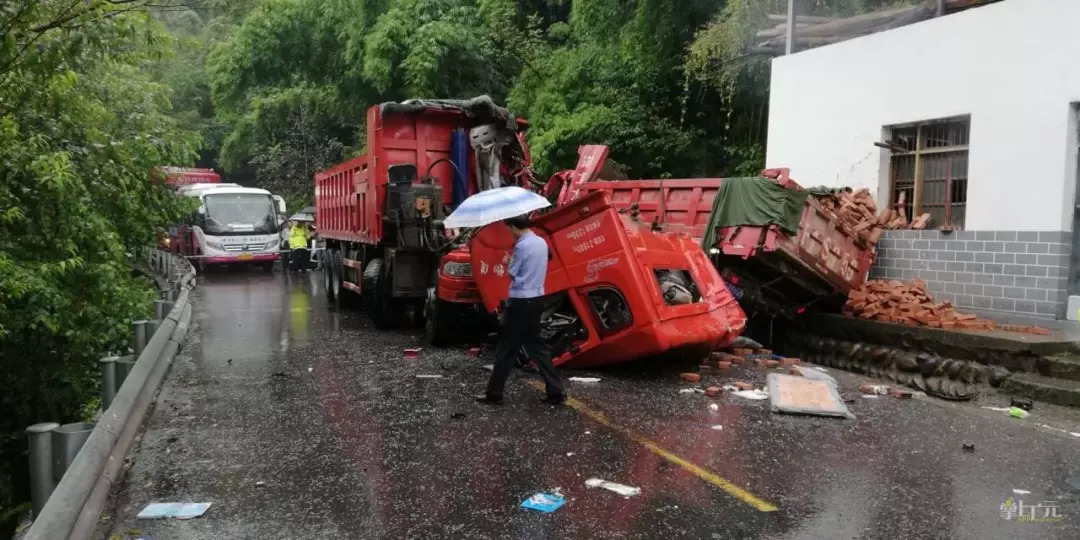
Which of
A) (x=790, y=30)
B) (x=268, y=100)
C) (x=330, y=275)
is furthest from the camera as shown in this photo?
(x=268, y=100)

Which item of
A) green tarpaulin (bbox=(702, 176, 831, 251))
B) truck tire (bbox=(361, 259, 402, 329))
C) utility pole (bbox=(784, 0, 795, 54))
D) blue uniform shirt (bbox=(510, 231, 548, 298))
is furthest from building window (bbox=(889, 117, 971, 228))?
truck tire (bbox=(361, 259, 402, 329))

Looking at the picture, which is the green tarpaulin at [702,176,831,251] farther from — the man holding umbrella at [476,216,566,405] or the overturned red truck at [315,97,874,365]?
the man holding umbrella at [476,216,566,405]

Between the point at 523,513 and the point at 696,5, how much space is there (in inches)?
629

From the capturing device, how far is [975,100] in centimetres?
1102

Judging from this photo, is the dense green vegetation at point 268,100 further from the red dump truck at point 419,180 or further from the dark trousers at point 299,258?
the dark trousers at point 299,258

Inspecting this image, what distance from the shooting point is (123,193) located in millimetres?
10555

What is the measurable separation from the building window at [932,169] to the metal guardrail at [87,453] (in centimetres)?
1005

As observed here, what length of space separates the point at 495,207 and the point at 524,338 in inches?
46.7

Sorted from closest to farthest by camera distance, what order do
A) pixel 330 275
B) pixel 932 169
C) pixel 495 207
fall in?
pixel 495 207 → pixel 932 169 → pixel 330 275

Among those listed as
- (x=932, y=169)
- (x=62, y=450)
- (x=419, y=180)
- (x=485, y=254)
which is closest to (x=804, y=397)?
(x=485, y=254)

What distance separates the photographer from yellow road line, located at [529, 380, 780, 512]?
4.95 meters

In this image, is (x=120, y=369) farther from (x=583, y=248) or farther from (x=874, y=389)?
(x=874, y=389)

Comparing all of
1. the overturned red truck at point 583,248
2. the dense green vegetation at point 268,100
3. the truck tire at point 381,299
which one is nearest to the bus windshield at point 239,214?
the dense green vegetation at point 268,100

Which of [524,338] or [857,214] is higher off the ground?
[857,214]
